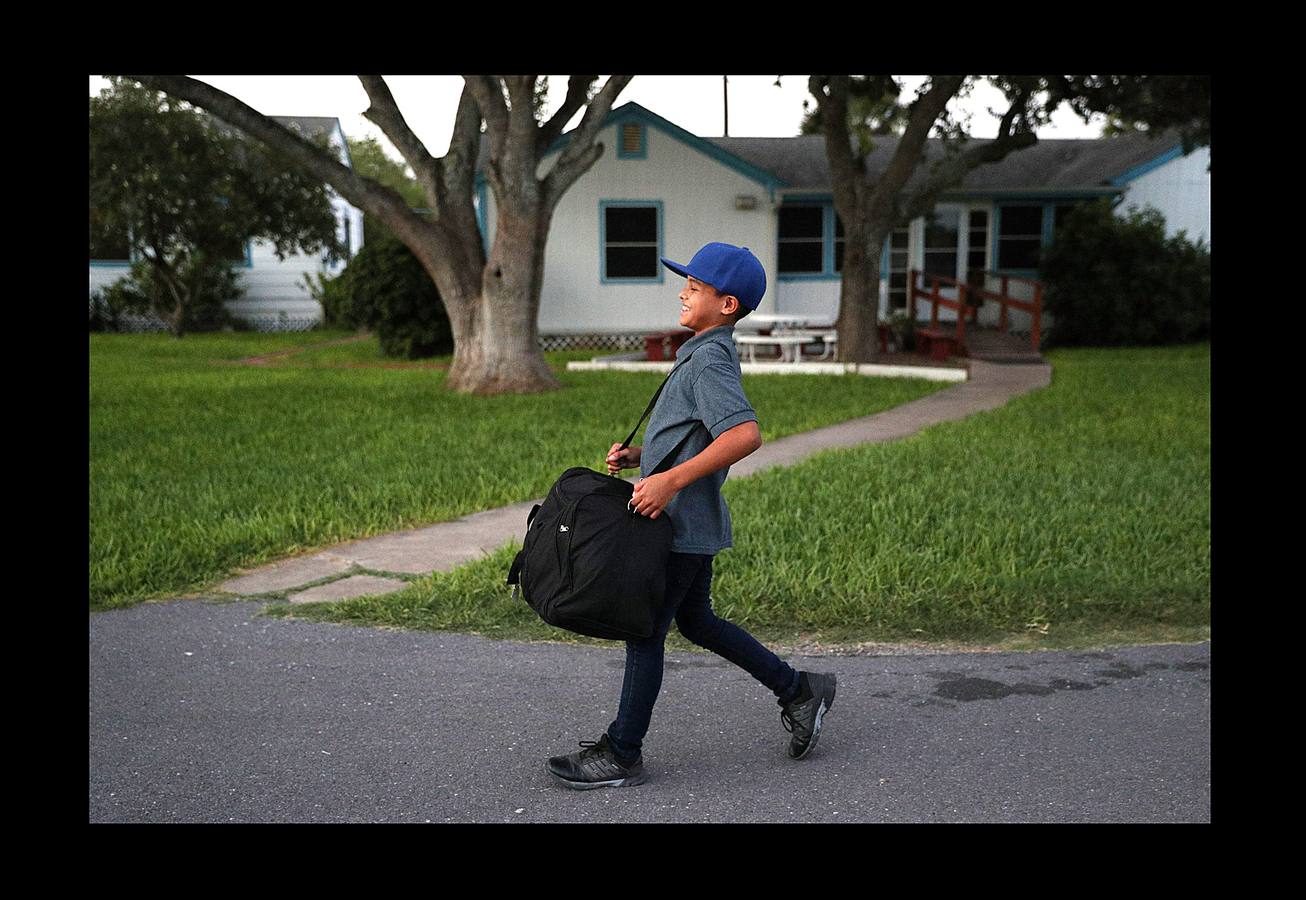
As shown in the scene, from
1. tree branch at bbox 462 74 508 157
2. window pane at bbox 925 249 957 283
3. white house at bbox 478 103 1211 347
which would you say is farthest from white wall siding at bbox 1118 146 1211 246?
tree branch at bbox 462 74 508 157

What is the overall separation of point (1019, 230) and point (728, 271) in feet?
75.4

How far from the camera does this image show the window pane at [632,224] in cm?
2406

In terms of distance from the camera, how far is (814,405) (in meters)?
13.9

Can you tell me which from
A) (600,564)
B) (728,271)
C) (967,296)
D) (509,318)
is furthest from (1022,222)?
(600,564)

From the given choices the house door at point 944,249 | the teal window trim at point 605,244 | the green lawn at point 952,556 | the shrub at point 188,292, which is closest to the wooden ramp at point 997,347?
the house door at point 944,249

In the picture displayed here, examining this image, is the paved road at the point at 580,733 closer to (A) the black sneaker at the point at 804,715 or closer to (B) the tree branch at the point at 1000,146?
(A) the black sneaker at the point at 804,715

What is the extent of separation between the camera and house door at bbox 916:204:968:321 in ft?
82.5

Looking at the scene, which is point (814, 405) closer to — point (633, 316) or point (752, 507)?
point (752, 507)

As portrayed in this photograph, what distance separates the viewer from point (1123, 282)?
75.7ft

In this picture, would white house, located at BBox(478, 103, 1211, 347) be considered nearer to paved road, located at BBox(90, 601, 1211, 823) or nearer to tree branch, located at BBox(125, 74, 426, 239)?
tree branch, located at BBox(125, 74, 426, 239)

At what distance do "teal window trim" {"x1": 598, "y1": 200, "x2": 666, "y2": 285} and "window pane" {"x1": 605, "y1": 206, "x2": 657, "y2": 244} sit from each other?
8cm

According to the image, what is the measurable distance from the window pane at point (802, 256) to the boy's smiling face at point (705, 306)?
2162 cm
